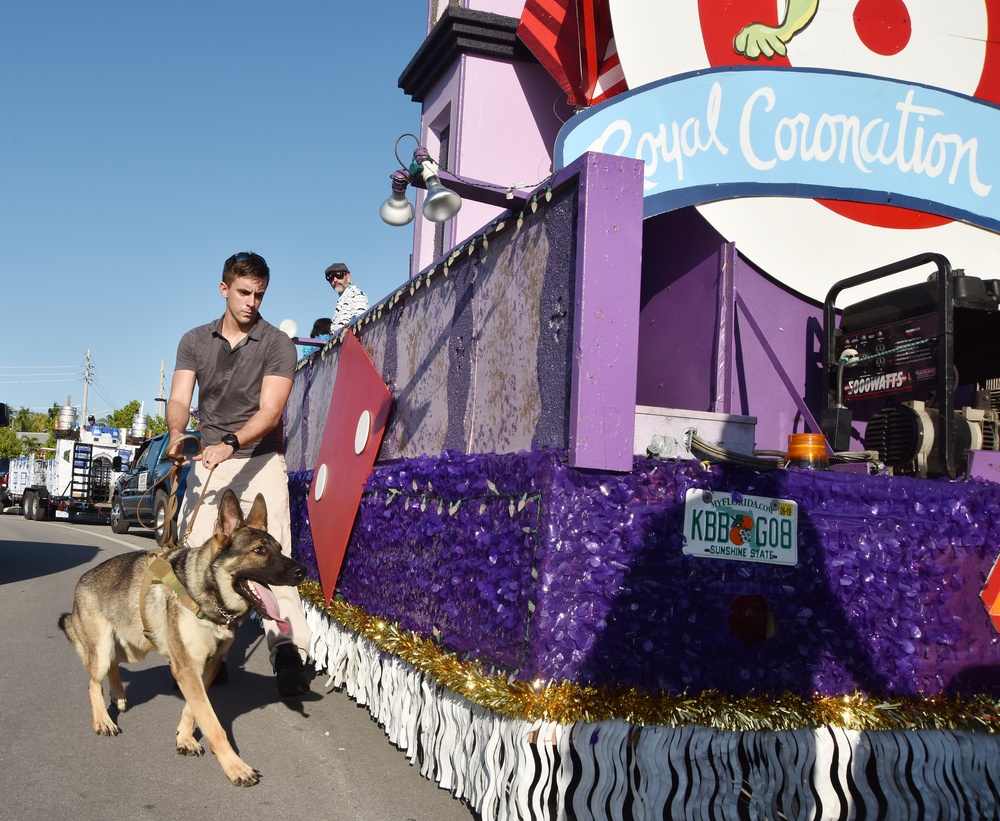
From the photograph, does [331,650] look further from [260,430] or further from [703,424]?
[703,424]

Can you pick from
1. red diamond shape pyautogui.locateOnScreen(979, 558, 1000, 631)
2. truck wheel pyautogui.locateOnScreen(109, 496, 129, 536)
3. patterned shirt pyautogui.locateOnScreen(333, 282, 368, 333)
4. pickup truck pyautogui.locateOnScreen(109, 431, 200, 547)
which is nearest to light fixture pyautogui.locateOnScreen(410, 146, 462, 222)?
red diamond shape pyautogui.locateOnScreen(979, 558, 1000, 631)

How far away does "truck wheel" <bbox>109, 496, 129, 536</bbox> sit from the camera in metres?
21.0

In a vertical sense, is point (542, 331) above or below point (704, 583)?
above

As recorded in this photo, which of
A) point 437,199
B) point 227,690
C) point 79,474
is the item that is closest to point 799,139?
point 437,199

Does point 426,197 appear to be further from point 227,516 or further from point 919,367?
point 919,367

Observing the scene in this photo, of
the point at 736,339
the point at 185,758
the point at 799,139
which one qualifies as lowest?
the point at 185,758

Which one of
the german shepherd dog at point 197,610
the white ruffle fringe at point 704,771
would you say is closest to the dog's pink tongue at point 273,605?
the german shepherd dog at point 197,610

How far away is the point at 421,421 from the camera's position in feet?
17.8

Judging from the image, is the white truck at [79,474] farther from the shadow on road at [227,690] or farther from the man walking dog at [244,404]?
the man walking dog at [244,404]

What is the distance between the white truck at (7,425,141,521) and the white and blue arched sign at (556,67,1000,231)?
22.5 metres

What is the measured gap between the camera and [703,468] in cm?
349

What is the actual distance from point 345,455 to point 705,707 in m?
3.47

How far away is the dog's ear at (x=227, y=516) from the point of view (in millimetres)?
4293

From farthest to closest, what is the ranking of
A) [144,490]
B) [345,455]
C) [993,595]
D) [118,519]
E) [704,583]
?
1. [118,519]
2. [144,490]
3. [345,455]
4. [993,595]
5. [704,583]
